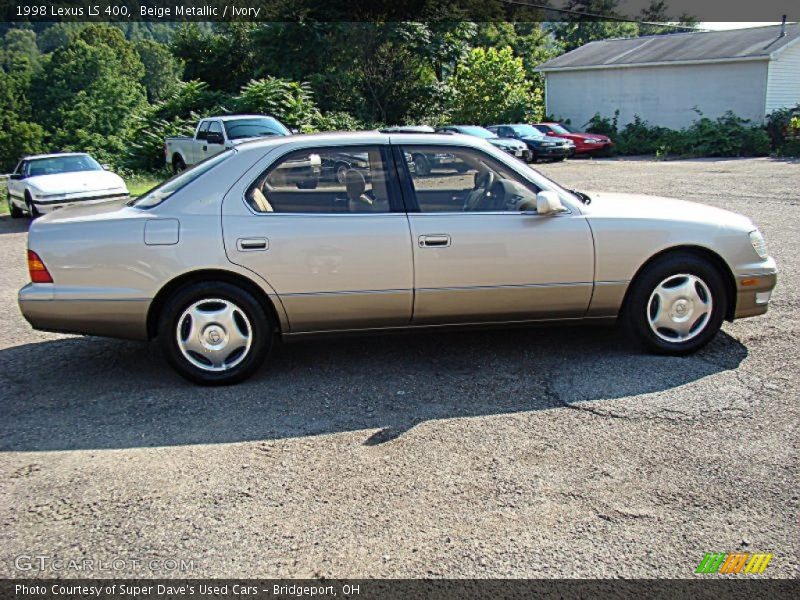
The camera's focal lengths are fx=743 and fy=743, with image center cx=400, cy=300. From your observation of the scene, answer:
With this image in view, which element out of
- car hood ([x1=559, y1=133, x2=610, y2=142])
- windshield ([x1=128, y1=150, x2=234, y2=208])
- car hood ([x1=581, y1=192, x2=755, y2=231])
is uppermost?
car hood ([x1=559, y1=133, x2=610, y2=142])

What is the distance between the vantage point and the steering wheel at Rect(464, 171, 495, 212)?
5148mm

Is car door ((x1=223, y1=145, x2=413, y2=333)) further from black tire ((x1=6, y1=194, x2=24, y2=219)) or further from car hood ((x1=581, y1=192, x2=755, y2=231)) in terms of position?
black tire ((x1=6, y1=194, x2=24, y2=219))

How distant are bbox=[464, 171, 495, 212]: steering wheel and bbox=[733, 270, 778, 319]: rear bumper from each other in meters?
1.88

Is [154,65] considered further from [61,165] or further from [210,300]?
[210,300]

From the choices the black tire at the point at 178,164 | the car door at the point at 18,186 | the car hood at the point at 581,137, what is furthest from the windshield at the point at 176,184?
the car hood at the point at 581,137

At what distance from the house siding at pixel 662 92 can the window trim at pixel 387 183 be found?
29191mm

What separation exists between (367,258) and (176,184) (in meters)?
1.45

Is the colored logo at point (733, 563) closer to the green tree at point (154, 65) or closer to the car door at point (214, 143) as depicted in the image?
the car door at point (214, 143)

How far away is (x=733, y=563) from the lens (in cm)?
300

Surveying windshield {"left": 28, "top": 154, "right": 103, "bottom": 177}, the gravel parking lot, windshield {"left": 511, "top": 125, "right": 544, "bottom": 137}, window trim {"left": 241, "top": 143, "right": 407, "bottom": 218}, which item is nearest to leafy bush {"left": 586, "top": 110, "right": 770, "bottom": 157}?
windshield {"left": 511, "top": 125, "right": 544, "bottom": 137}

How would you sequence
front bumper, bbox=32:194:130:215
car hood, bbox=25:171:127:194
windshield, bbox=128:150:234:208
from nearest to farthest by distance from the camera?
windshield, bbox=128:150:234:208, front bumper, bbox=32:194:130:215, car hood, bbox=25:171:127:194

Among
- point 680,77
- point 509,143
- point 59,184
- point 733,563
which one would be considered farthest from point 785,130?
point 733,563

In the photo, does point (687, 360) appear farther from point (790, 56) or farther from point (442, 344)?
point (790, 56)

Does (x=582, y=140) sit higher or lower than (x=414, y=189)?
higher
